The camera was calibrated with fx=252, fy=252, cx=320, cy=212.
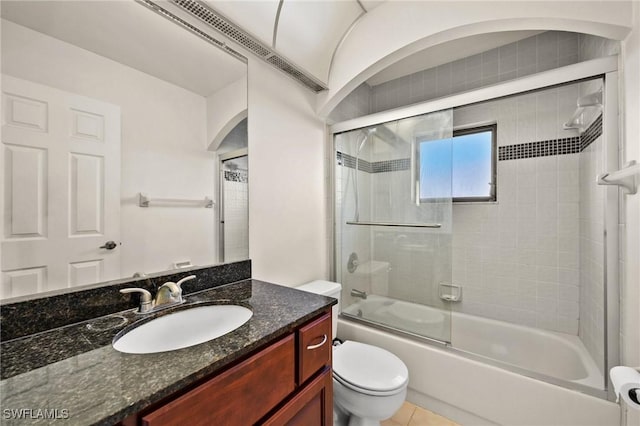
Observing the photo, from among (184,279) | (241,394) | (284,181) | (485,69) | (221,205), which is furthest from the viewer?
(485,69)

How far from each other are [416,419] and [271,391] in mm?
1324

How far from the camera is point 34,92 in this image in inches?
31.5

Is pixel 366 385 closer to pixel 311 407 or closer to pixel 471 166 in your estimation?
pixel 311 407

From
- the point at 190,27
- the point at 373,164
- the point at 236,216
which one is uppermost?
the point at 190,27

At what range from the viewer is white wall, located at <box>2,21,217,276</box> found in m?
0.83

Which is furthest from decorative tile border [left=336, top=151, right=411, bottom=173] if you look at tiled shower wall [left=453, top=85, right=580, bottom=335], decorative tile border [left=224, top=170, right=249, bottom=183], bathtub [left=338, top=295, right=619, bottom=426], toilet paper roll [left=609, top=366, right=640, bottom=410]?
toilet paper roll [left=609, top=366, right=640, bottom=410]

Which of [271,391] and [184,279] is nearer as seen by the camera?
[271,391]

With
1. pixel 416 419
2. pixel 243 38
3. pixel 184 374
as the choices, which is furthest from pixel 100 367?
pixel 416 419

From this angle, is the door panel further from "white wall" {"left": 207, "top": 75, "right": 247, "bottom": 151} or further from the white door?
"white wall" {"left": 207, "top": 75, "right": 247, "bottom": 151}

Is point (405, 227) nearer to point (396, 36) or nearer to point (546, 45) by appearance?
point (396, 36)

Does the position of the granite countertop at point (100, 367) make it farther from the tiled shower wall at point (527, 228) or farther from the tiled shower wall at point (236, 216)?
the tiled shower wall at point (527, 228)

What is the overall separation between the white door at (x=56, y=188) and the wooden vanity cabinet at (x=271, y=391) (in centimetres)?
66

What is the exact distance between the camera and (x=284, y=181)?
1.75m

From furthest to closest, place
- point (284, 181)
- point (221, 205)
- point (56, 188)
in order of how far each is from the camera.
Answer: point (284, 181), point (221, 205), point (56, 188)
